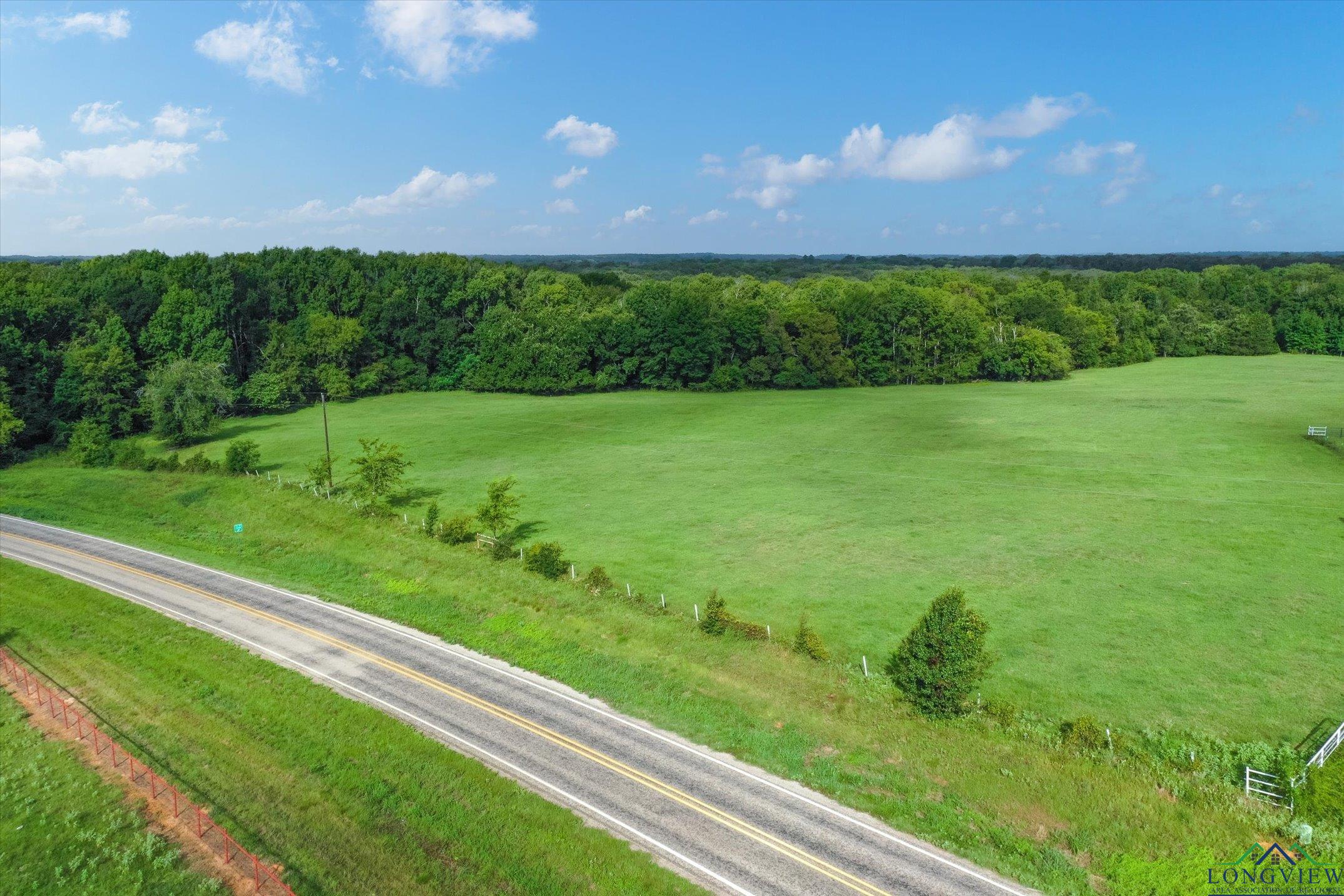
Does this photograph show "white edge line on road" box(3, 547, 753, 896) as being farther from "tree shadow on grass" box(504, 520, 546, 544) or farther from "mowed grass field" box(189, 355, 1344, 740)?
"tree shadow on grass" box(504, 520, 546, 544)

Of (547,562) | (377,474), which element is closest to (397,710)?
(547,562)

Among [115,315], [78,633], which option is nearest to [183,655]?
[78,633]

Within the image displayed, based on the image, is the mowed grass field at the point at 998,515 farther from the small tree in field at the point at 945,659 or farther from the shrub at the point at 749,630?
the small tree in field at the point at 945,659

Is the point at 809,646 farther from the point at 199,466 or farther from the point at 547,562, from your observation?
the point at 199,466

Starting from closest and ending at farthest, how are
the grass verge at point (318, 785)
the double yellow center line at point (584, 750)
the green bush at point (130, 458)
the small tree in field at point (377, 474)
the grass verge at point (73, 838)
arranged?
the grass verge at point (73, 838) < the grass verge at point (318, 785) < the double yellow center line at point (584, 750) < the small tree in field at point (377, 474) < the green bush at point (130, 458)

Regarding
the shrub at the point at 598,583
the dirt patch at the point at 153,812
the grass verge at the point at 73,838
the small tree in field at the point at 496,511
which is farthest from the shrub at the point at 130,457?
the grass verge at the point at 73,838
